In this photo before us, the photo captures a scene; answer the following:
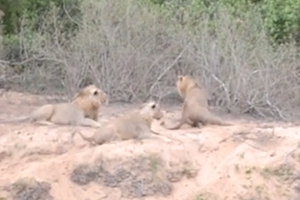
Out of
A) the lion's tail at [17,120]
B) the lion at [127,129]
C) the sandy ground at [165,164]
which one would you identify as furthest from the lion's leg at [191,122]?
the lion's tail at [17,120]

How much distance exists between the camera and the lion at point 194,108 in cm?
1406

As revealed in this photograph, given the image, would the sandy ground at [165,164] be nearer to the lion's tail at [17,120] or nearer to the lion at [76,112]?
the lion at [76,112]

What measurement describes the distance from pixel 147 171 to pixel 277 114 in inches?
148

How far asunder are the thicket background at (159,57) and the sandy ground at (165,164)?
2.69 meters

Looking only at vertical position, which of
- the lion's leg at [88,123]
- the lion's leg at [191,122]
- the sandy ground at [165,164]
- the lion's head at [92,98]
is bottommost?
the sandy ground at [165,164]

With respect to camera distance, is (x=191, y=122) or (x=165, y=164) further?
(x=191, y=122)

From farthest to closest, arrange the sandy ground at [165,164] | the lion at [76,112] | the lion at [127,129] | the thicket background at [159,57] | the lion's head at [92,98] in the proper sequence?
the thicket background at [159,57] → the lion's head at [92,98] → the lion at [76,112] → the lion at [127,129] → the sandy ground at [165,164]

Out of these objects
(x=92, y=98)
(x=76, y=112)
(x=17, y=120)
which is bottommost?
(x=17, y=120)

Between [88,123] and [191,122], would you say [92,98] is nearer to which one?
[88,123]

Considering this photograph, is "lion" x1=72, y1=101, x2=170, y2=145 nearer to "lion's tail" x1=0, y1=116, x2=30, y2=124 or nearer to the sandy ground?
the sandy ground

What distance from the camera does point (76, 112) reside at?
13820 mm

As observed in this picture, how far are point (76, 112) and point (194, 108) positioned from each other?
173cm

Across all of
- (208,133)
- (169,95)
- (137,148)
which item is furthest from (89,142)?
(169,95)

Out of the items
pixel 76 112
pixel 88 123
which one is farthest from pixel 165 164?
pixel 76 112
